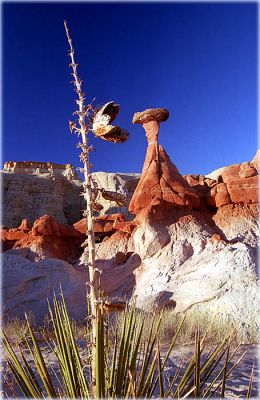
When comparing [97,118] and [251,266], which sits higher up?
[97,118]

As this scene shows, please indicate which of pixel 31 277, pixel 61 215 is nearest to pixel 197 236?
pixel 31 277

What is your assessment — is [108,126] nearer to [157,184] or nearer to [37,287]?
[37,287]

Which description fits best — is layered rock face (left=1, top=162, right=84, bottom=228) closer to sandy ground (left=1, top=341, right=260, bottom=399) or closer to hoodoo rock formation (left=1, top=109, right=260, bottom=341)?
hoodoo rock formation (left=1, top=109, right=260, bottom=341)

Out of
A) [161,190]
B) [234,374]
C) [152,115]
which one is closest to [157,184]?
[161,190]

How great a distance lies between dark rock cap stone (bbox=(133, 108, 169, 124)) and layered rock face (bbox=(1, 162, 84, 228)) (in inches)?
702

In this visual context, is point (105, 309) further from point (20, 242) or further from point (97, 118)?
point (20, 242)

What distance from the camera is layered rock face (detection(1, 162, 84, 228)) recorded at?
1256 inches

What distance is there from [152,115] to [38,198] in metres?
20.5

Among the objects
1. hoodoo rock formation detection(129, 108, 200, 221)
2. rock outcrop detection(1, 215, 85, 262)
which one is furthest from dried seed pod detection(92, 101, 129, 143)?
rock outcrop detection(1, 215, 85, 262)

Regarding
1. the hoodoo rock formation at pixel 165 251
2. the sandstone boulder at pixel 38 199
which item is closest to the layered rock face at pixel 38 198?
the sandstone boulder at pixel 38 199

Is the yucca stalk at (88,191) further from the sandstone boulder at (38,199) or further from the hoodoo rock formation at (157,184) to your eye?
the sandstone boulder at (38,199)

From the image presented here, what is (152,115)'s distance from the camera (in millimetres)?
15836

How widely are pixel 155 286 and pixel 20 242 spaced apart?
8407mm

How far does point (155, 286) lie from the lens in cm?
1215
